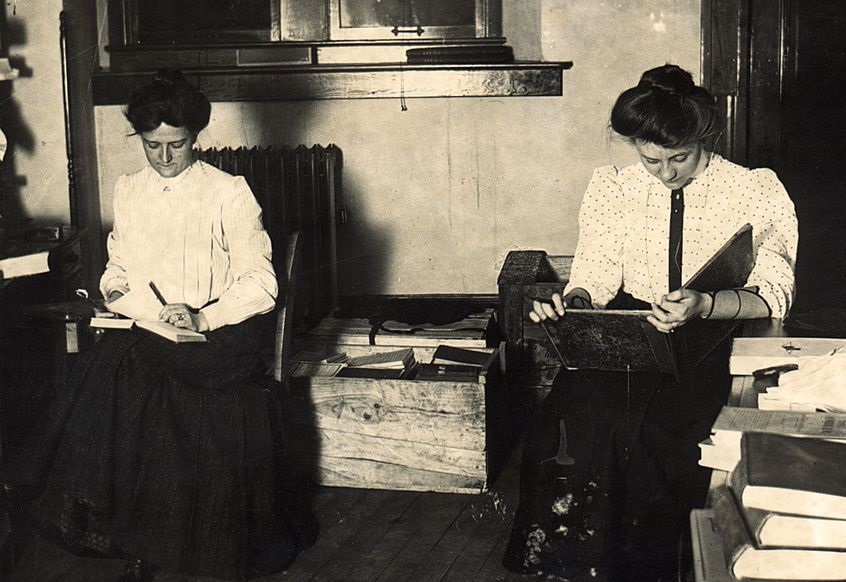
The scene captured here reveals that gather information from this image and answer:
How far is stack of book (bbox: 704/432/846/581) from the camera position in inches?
41.4

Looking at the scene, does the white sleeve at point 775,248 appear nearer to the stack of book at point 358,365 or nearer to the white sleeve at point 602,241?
the white sleeve at point 602,241

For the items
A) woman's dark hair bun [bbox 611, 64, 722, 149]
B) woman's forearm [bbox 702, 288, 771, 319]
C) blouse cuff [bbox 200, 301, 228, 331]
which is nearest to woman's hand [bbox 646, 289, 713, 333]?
woman's forearm [bbox 702, 288, 771, 319]

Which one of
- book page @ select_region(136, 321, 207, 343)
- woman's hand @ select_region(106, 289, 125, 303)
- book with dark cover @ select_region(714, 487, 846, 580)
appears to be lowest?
book with dark cover @ select_region(714, 487, 846, 580)

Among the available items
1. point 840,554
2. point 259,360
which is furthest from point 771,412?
point 259,360

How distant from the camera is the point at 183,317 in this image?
8.39ft

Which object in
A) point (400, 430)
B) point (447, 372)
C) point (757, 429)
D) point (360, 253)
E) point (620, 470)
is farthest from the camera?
point (360, 253)

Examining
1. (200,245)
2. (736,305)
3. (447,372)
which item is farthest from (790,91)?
(200,245)

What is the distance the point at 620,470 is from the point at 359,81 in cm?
244

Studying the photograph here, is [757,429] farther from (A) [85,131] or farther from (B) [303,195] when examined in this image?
(A) [85,131]

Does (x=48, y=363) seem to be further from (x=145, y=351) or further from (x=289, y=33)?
(x=289, y=33)

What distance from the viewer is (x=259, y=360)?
2.74 metres

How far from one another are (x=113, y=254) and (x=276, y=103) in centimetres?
164

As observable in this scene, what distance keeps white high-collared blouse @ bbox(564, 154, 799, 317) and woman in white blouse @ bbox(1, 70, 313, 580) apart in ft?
2.91

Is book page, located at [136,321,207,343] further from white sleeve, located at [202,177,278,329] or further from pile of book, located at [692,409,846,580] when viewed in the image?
pile of book, located at [692,409,846,580]
